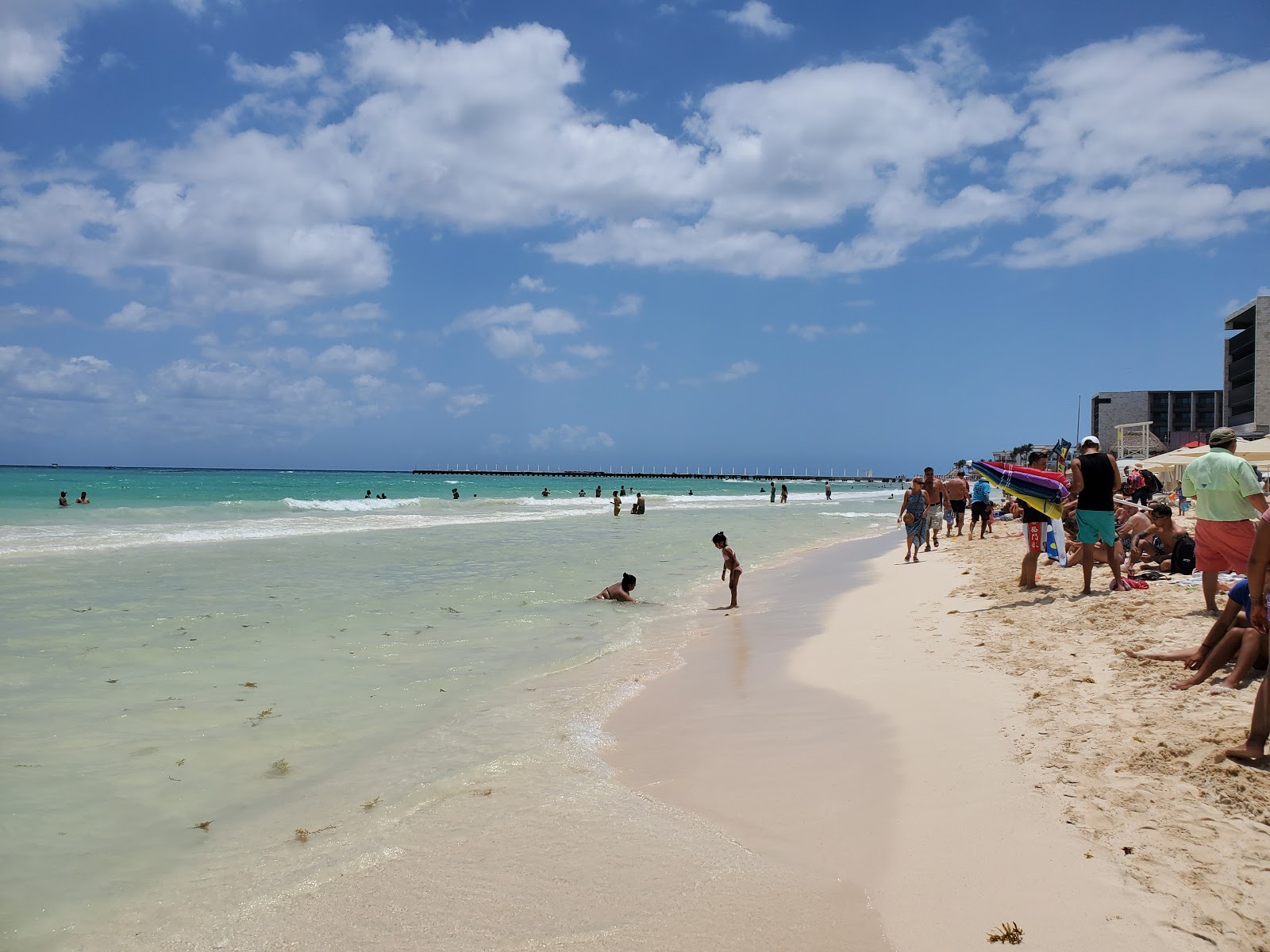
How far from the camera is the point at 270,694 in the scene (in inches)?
273

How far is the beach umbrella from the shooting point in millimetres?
9438

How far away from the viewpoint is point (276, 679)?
739 centimetres

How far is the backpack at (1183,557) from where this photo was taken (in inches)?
360

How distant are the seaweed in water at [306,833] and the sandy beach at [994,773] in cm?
180

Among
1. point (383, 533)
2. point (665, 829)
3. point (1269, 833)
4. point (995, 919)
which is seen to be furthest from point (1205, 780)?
point (383, 533)

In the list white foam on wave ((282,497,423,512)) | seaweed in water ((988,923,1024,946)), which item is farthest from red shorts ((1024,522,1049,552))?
white foam on wave ((282,497,423,512))

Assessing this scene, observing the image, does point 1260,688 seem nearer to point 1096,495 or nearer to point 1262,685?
point 1262,685

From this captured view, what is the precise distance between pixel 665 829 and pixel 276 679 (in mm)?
4858

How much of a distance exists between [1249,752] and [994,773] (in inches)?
47.6

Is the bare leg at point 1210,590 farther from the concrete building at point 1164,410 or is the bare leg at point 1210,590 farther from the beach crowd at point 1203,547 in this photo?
the concrete building at point 1164,410

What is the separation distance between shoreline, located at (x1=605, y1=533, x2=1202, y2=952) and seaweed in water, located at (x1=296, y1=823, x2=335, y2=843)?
1.80 metres

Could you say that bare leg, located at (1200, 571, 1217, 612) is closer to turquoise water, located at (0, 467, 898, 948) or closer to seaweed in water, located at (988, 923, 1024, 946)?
seaweed in water, located at (988, 923, 1024, 946)

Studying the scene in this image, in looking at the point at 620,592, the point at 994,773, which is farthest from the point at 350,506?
the point at 994,773

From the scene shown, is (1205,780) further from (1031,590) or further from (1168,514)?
(1168,514)
